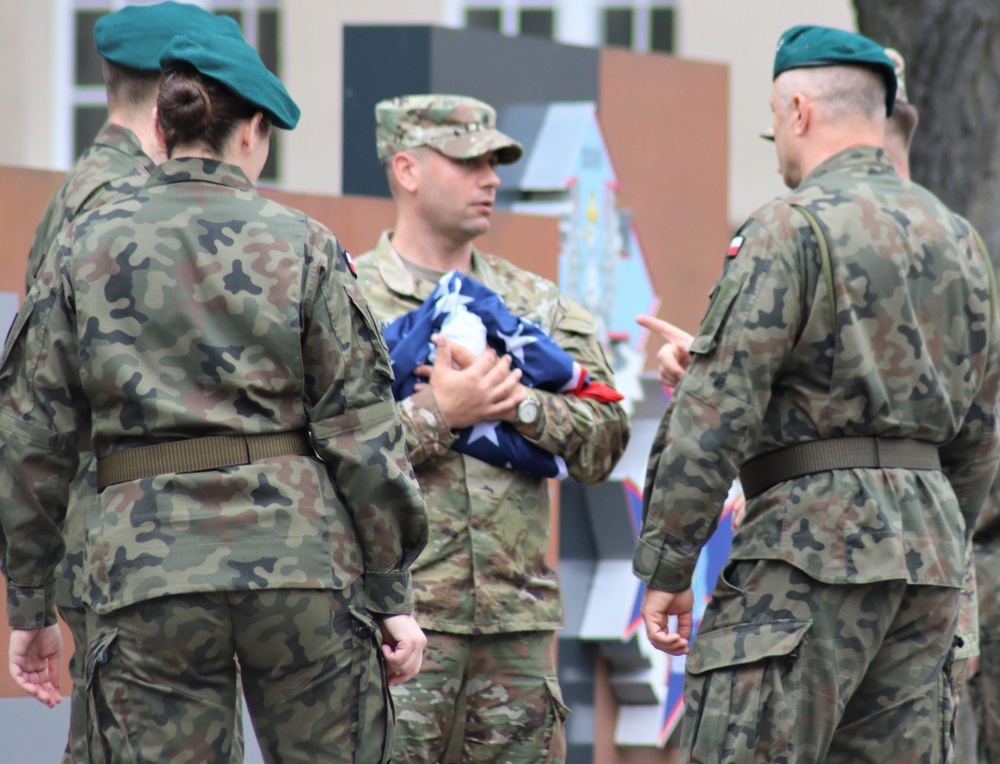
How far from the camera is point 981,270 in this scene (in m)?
3.52

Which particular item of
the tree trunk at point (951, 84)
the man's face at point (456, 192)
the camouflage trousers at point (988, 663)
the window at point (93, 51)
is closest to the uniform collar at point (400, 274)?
the man's face at point (456, 192)

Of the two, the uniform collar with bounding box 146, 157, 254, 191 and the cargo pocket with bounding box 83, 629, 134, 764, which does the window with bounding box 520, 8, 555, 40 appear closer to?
the uniform collar with bounding box 146, 157, 254, 191

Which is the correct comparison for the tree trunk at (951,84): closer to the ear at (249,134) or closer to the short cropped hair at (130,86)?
the short cropped hair at (130,86)

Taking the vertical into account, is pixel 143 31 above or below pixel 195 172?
above

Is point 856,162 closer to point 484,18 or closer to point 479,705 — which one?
point 479,705

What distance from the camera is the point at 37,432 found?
286 cm

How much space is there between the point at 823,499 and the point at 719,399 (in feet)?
1.03

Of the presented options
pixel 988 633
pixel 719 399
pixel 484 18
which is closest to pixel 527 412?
pixel 719 399

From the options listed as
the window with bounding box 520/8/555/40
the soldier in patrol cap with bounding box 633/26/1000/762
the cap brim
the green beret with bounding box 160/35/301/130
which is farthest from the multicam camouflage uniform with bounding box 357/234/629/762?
the window with bounding box 520/8/555/40

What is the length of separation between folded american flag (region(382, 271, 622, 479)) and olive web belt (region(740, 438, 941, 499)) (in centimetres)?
83

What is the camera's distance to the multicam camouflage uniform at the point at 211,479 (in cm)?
273

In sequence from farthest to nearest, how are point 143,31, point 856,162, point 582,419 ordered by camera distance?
point 582,419 → point 856,162 → point 143,31

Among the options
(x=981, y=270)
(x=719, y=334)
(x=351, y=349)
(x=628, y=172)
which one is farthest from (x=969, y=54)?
(x=351, y=349)

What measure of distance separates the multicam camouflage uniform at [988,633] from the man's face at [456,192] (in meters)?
1.89
